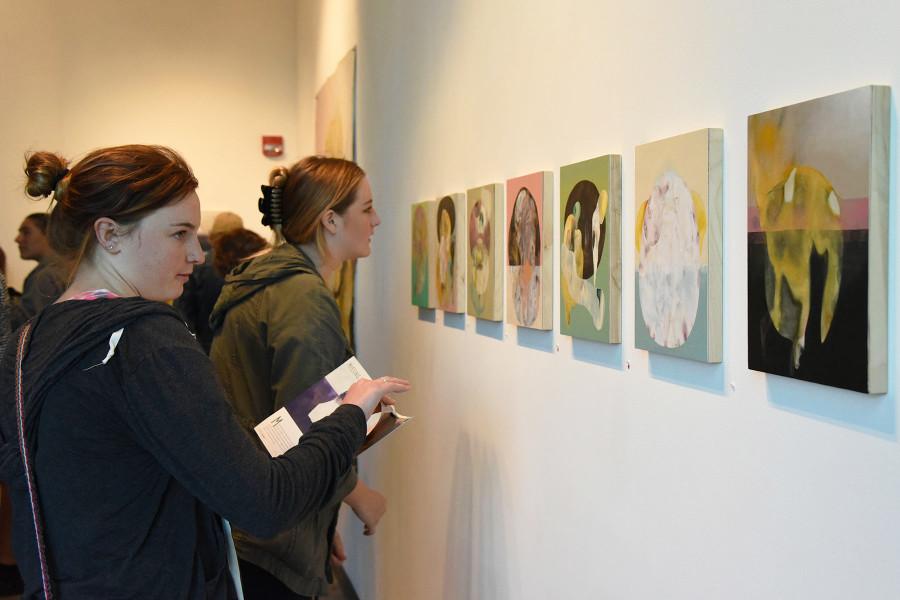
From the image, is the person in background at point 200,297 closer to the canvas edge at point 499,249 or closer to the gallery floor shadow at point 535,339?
the canvas edge at point 499,249

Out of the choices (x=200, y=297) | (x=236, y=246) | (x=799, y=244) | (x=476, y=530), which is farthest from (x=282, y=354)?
(x=200, y=297)

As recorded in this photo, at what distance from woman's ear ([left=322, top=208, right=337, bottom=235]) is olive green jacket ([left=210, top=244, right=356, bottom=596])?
0.12 metres

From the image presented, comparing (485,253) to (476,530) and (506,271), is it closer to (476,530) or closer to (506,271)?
(506,271)

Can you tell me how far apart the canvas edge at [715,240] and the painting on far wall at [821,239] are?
0.29ft

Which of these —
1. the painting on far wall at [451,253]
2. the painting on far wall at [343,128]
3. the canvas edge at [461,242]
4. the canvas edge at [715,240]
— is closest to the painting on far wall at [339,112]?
the painting on far wall at [343,128]

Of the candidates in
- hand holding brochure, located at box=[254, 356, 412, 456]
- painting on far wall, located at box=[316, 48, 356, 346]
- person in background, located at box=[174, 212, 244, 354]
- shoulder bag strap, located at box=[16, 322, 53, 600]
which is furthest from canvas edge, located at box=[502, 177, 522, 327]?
person in background, located at box=[174, 212, 244, 354]

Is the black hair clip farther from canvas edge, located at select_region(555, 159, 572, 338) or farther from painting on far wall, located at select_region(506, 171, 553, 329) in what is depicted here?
canvas edge, located at select_region(555, 159, 572, 338)

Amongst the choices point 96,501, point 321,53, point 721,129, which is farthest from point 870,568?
point 321,53

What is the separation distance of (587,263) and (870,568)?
0.85 metres

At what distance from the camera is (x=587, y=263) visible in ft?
6.02

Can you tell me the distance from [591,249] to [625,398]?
30 cm

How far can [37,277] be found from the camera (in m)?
4.57

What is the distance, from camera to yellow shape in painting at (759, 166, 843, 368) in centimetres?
113

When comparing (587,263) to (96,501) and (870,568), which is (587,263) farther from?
(96,501)
